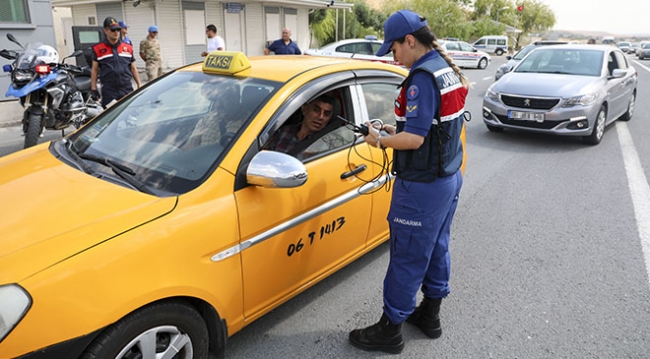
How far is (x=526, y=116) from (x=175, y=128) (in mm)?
6411

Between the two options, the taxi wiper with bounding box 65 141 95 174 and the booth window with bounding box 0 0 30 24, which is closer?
the taxi wiper with bounding box 65 141 95 174

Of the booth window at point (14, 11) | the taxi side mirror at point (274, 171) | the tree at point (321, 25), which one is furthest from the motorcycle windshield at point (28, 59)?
the tree at point (321, 25)

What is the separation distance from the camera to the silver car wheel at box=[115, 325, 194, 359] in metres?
1.99

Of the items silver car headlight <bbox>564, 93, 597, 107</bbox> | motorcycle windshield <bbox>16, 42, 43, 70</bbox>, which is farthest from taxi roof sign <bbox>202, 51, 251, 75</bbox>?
silver car headlight <bbox>564, 93, 597, 107</bbox>

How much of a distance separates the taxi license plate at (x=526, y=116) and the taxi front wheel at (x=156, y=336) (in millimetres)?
6777

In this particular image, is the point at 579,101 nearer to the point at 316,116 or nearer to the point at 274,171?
the point at 316,116

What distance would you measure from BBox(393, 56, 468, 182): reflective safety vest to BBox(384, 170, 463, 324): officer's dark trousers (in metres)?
0.06

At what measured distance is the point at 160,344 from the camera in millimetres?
2115

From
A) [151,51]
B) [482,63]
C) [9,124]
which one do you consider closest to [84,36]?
[151,51]

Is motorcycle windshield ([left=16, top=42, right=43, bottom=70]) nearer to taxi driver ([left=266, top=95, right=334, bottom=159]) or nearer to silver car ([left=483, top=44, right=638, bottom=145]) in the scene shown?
taxi driver ([left=266, top=95, right=334, bottom=159])

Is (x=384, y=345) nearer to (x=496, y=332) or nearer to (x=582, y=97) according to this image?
(x=496, y=332)

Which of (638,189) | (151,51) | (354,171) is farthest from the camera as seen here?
(151,51)

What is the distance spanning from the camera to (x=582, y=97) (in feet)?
24.5

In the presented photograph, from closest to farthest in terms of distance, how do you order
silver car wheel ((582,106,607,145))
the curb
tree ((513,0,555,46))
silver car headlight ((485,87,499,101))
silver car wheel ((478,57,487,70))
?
silver car wheel ((582,106,607,145))
silver car headlight ((485,87,499,101))
the curb
silver car wheel ((478,57,487,70))
tree ((513,0,555,46))
